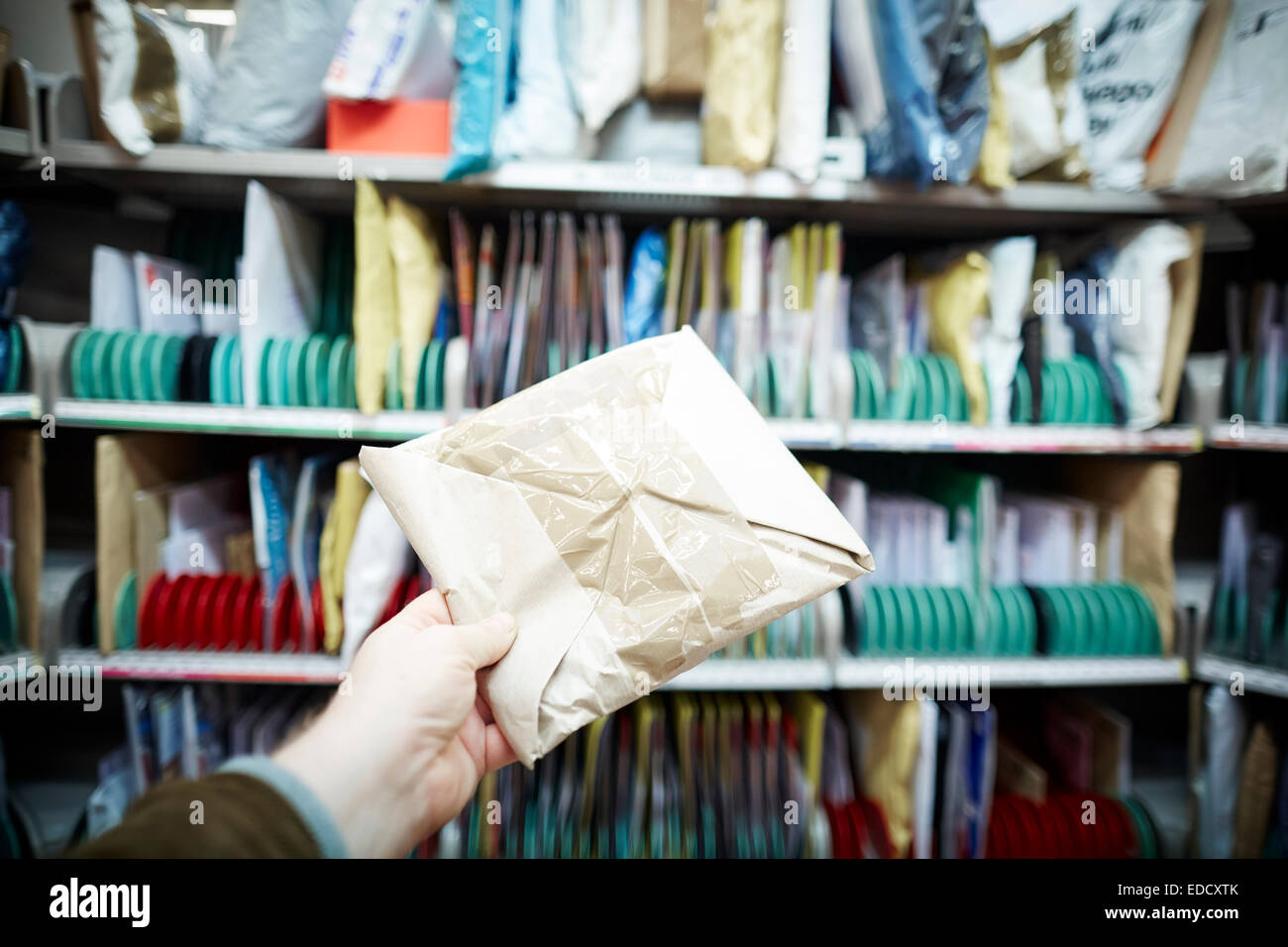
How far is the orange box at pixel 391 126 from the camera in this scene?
1284 millimetres

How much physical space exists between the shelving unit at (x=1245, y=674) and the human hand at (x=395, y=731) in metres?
1.71

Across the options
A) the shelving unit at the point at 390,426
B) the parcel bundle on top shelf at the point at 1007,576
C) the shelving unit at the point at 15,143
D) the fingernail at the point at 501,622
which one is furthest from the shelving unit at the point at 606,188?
the fingernail at the point at 501,622

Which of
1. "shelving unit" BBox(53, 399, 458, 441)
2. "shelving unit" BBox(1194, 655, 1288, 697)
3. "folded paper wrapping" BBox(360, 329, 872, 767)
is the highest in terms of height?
"shelving unit" BBox(53, 399, 458, 441)

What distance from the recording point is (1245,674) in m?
1.42

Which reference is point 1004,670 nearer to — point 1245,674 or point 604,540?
point 1245,674

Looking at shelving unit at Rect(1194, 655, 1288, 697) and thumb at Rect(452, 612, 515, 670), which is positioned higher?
thumb at Rect(452, 612, 515, 670)

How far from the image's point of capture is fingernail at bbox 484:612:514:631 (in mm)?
796

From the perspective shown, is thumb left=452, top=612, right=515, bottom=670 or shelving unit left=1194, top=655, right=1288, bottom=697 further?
shelving unit left=1194, top=655, right=1288, bottom=697

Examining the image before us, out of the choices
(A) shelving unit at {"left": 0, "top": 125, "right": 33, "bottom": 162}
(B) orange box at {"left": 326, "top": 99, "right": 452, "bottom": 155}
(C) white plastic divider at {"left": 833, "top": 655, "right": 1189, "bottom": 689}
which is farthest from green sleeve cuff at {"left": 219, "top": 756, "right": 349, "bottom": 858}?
(A) shelving unit at {"left": 0, "top": 125, "right": 33, "bottom": 162}

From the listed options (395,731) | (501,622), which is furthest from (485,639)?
(395,731)

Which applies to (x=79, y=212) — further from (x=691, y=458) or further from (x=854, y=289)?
(x=854, y=289)

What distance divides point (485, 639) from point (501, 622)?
29mm

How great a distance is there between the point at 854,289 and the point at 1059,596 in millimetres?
949

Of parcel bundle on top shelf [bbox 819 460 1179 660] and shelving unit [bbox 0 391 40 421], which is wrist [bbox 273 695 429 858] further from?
shelving unit [bbox 0 391 40 421]
